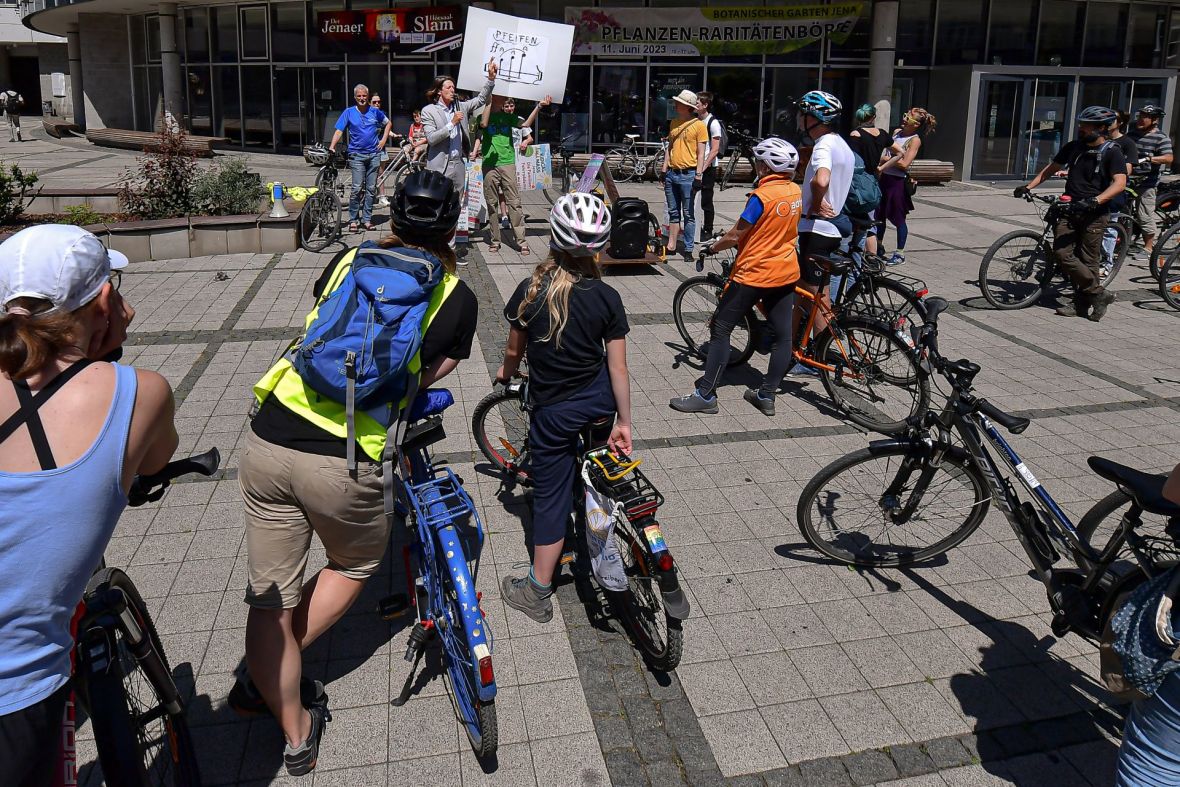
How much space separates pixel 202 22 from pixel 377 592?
24.6m

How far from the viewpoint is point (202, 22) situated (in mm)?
24547

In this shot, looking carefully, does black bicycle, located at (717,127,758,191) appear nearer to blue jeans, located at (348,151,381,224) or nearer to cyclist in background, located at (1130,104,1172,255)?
cyclist in background, located at (1130,104,1172,255)

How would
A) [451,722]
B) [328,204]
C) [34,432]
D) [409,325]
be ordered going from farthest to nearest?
[328,204] → [451,722] → [409,325] → [34,432]

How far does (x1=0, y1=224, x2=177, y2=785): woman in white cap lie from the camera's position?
6.48 feet

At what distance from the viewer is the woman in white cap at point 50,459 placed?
197cm

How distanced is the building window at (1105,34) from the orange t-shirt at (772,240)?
1976cm

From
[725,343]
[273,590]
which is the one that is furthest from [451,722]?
[725,343]

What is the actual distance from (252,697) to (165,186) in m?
9.55

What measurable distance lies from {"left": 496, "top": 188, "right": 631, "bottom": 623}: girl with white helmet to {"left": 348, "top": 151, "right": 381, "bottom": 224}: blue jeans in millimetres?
9215

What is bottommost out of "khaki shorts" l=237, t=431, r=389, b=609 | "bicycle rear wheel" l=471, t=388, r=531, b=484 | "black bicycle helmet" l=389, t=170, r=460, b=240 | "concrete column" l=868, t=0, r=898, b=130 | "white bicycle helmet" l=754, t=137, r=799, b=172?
"bicycle rear wheel" l=471, t=388, r=531, b=484

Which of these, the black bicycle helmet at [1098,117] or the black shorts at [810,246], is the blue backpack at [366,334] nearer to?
A: the black shorts at [810,246]

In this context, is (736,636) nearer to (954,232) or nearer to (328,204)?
(328,204)

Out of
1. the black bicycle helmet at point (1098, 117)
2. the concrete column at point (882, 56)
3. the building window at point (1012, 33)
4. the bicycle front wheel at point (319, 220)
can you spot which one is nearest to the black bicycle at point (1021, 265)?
the black bicycle helmet at point (1098, 117)

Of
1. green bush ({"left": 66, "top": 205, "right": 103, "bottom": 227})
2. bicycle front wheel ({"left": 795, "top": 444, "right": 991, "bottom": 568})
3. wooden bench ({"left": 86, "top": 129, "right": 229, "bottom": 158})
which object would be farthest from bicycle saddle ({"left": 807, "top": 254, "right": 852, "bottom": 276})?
wooden bench ({"left": 86, "top": 129, "right": 229, "bottom": 158})
